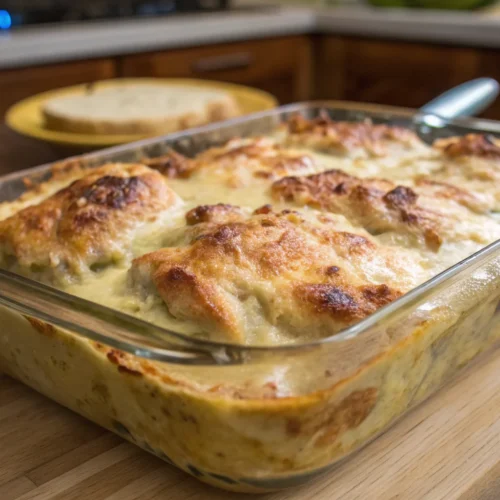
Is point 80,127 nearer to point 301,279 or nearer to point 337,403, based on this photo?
point 301,279

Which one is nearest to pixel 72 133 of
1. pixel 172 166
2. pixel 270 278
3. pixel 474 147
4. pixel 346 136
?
pixel 172 166

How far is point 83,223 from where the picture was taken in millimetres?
804

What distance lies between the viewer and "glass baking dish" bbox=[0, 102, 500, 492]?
52 centimetres

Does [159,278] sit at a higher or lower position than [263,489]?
higher

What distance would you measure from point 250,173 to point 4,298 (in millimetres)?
489

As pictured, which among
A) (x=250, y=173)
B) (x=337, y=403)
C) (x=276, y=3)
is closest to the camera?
(x=337, y=403)

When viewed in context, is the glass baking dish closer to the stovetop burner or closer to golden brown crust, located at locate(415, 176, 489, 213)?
golden brown crust, located at locate(415, 176, 489, 213)

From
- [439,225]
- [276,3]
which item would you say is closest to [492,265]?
[439,225]

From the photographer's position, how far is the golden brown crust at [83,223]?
2.54 feet

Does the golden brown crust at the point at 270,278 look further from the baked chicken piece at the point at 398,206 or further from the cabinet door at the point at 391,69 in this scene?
the cabinet door at the point at 391,69

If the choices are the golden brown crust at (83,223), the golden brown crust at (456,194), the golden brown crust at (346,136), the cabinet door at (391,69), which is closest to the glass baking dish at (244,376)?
→ the golden brown crust at (83,223)

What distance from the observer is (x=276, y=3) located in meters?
3.56

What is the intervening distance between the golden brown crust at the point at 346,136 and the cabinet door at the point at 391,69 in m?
1.45

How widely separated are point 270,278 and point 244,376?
0.41ft
